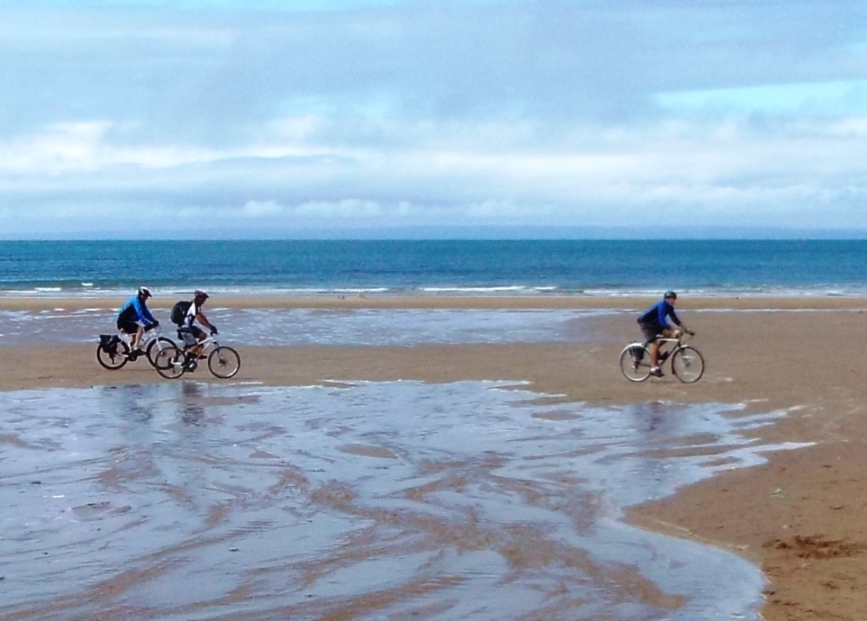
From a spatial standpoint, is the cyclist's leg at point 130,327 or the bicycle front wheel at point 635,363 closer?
the bicycle front wheel at point 635,363

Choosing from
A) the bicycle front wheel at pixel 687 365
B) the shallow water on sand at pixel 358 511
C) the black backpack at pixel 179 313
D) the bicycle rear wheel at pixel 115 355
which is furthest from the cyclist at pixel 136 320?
the bicycle front wheel at pixel 687 365

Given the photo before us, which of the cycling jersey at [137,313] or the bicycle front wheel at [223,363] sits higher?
the cycling jersey at [137,313]

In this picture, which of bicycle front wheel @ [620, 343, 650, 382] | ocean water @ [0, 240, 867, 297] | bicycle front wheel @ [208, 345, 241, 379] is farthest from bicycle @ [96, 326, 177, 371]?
ocean water @ [0, 240, 867, 297]

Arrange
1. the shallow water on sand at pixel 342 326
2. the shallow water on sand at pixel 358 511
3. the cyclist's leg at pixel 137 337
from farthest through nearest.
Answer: the shallow water on sand at pixel 342 326, the cyclist's leg at pixel 137 337, the shallow water on sand at pixel 358 511

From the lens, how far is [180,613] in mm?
7613

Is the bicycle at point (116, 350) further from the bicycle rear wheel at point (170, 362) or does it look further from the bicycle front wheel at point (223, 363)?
the bicycle front wheel at point (223, 363)

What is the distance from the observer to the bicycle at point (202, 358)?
2180cm

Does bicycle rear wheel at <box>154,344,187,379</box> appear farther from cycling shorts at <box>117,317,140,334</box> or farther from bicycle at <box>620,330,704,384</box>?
bicycle at <box>620,330,704,384</box>

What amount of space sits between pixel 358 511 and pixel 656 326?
1122 cm

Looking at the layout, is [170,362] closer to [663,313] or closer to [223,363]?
[223,363]

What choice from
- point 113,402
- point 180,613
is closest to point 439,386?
point 113,402

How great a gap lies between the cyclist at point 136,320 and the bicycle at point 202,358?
89cm

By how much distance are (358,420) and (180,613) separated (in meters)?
8.70

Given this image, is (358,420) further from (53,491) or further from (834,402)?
(834,402)
